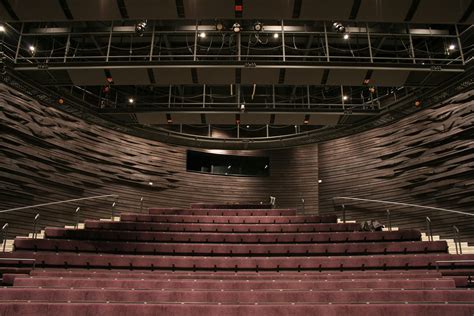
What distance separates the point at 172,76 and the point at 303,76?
138 centimetres

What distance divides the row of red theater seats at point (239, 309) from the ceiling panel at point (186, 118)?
127 inches

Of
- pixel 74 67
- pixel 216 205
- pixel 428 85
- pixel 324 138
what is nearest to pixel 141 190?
pixel 216 205

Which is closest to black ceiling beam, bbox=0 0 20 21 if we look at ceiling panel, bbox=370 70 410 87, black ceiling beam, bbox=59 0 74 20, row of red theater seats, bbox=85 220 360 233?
black ceiling beam, bbox=59 0 74 20

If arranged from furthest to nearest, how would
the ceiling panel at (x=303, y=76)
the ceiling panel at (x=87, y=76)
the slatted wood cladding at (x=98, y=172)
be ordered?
the slatted wood cladding at (x=98, y=172), the ceiling panel at (x=87, y=76), the ceiling panel at (x=303, y=76)

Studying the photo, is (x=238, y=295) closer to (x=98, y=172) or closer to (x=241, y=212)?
(x=241, y=212)

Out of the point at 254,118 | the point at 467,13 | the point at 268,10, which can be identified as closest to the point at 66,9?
the point at 268,10

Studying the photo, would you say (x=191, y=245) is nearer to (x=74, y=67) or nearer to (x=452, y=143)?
(x=74, y=67)

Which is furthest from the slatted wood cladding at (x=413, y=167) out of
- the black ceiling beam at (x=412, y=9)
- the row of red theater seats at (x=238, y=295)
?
the row of red theater seats at (x=238, y=295)

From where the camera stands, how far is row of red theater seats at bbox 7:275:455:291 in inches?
105

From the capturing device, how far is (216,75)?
405 cm

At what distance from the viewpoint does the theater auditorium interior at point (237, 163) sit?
2.71 m

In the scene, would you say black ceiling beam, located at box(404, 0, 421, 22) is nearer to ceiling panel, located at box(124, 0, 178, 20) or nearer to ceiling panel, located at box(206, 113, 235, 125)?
ceiling panel, located at box(124, 0, 178, 20)

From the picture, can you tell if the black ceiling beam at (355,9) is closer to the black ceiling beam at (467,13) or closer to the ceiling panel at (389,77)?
the black ceiling beam at (467,13)

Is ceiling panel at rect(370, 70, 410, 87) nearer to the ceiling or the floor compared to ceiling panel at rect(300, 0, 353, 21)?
nearer to the ceiling
